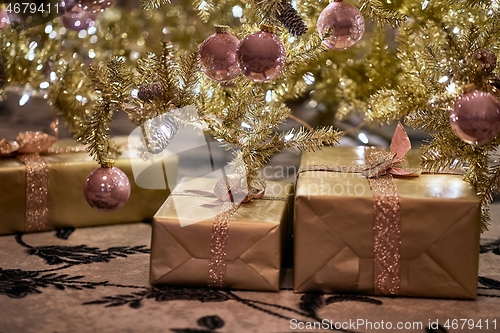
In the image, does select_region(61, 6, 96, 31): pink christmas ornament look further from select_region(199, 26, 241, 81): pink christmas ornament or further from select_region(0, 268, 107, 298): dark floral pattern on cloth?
select_region(0, 268, 107, 298): dark floral pattern on cloth

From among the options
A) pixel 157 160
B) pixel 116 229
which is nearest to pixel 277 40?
pixel 157 160

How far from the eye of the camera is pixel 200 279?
44.4 inches

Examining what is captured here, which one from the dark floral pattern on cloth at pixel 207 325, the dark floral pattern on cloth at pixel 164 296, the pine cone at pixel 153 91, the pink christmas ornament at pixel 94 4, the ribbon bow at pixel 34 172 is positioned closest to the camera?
the dark floral pattern on cloth at pixel 207 325

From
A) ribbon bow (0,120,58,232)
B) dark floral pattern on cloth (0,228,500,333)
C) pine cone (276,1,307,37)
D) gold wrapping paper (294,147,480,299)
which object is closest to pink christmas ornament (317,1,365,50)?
pine cone (276,1,307,37)

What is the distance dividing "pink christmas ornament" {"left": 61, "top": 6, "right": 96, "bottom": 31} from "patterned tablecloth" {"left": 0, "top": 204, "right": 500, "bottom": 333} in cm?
61

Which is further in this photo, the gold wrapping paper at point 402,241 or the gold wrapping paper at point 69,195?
the gold wrapping paper at point 69,195

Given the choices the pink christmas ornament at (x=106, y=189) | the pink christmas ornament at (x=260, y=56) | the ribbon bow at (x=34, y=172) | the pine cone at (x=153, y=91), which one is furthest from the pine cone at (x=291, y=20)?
the ribbon bow at (x=34, y=172)

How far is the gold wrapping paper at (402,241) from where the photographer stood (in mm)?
1088

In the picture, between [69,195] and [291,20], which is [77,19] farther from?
[291,20]

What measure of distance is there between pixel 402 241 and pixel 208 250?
1.23ft

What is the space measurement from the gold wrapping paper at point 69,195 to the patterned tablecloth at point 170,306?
0.51 ft

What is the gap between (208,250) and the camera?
1123 mm

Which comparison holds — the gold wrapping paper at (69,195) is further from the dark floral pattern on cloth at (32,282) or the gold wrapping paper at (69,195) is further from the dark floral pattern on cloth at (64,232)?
the dark floral pattern on cloth at (32,282)

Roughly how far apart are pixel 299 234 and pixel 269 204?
5.1 inches
